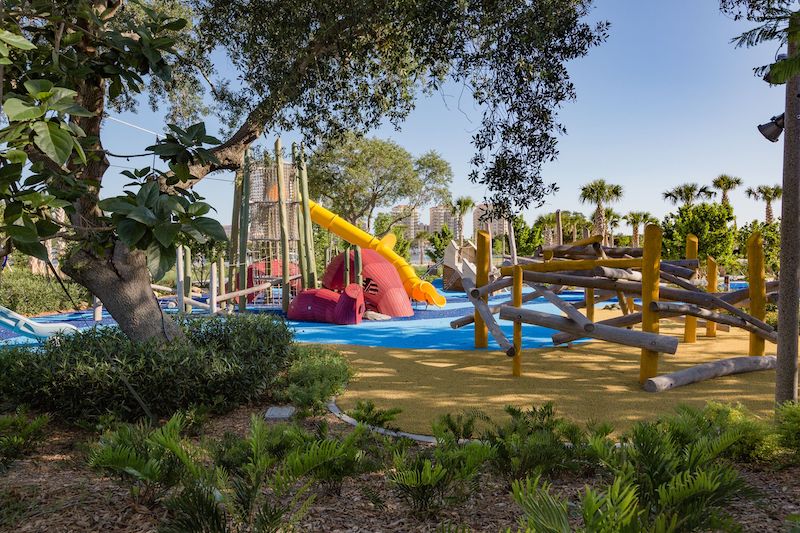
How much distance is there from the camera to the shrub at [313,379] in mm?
5980

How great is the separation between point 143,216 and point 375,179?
3101 centimetres

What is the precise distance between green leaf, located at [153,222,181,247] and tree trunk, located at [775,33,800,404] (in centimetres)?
525

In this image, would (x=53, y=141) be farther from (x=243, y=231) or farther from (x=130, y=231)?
(x=243, y=231)

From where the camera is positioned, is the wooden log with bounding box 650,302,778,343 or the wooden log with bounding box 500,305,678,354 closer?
the wooden log with bounding box 500,305,678,354

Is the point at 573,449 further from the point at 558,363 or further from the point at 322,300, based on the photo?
the point at 322,300

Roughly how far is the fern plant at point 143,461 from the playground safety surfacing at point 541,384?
2.70 m

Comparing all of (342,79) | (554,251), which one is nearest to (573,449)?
(342,79)

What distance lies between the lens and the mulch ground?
9.98 ft

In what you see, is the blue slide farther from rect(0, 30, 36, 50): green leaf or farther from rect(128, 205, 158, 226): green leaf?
rect(0, 30, 36, 50): green leaf

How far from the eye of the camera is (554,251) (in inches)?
427

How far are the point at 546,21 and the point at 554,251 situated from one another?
5990 mm

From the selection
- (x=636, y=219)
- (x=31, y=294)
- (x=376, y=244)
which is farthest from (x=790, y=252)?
(x=636, y=219)

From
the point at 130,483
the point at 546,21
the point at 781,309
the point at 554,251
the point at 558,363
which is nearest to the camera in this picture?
the point at 130,483

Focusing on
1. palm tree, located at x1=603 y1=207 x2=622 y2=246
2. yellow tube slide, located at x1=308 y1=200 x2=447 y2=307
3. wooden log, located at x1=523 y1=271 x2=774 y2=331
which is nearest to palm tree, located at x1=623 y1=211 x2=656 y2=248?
palm tree, located at x1=603 y1=207 x2=622 y2=246
